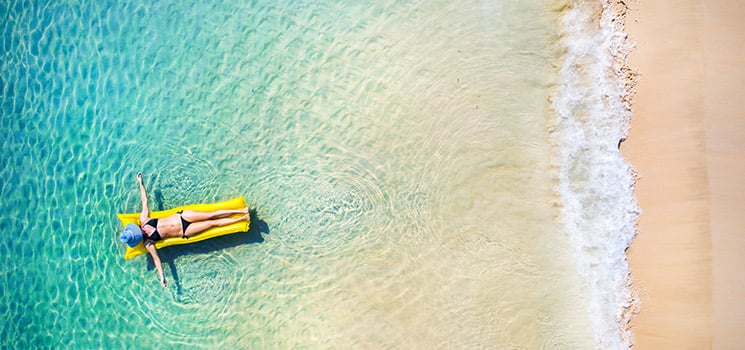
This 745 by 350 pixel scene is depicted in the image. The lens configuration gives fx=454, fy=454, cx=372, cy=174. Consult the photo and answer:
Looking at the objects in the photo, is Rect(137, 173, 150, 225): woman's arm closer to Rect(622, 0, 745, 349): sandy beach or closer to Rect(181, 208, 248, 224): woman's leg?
Rect(181, 208, 248, 224): woman's leg

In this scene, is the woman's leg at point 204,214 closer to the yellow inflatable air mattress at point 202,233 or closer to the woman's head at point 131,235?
the yellow inflatable air mattress at point 202,233

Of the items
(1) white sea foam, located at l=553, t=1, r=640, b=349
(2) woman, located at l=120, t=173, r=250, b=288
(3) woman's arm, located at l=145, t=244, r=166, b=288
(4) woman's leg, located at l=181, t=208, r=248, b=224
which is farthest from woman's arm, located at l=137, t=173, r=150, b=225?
(1) white sea foam, located at l=553, t=1, r=640, b=349

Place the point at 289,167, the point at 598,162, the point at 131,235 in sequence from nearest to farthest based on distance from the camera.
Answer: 1. the point at 131,235
2. the point at 598,162
3. the point at 289,167

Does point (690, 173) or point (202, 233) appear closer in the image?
point (690, 173)

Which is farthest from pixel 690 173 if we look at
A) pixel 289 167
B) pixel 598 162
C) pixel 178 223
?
pixel 178 223

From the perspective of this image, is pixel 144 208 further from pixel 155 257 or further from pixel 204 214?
pixel 204 214
